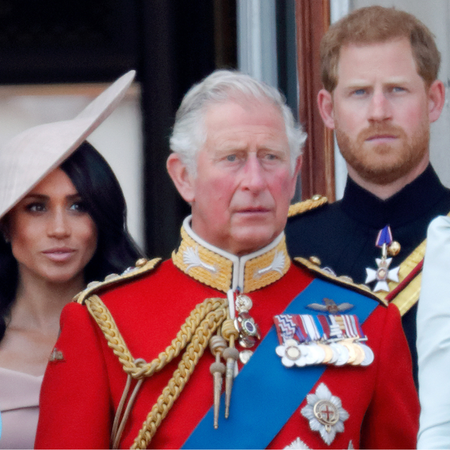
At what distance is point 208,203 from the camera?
174 cm

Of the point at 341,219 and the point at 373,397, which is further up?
the point at 341,219

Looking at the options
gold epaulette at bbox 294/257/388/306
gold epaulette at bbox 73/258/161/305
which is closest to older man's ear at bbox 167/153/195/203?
gold epaulette at bbox 73/258/161/305

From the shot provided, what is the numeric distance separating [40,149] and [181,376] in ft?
1.99

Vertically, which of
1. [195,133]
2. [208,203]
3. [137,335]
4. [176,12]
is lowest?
[137,335]

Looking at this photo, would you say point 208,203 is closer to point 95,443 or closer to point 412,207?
point 95,443

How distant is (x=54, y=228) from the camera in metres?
2.00

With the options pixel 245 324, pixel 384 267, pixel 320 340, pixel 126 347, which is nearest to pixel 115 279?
pixel 126 347

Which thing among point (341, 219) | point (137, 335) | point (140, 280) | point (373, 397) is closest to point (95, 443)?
point (137, 335)

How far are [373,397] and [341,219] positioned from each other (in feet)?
1.81

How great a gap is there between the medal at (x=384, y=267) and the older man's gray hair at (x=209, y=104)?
38cm

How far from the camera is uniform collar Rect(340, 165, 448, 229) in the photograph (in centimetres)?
213

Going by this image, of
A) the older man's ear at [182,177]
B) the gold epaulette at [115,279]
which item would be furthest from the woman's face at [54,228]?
the older man's ear at [182,177]

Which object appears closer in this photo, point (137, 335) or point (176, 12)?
point (137, 335)

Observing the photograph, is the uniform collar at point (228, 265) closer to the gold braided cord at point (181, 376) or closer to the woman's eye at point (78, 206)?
the gold braided cord at point (181, 376)
